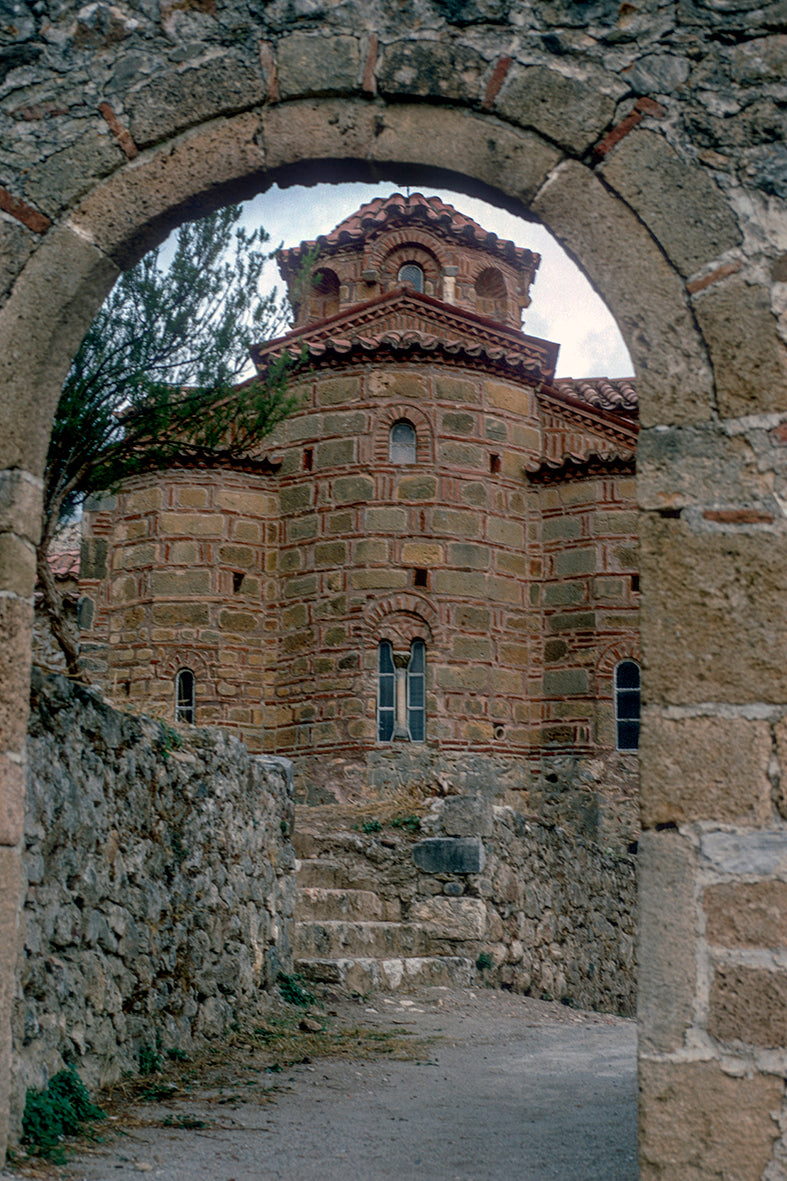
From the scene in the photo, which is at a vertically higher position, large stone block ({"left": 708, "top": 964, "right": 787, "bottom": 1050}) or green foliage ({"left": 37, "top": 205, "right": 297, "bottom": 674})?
green foliage ({"left": 37, "top": 205, "right": 297, "bottom": 674})

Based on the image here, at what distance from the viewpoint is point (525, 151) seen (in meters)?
3.67

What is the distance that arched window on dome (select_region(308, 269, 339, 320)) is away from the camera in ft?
70.1

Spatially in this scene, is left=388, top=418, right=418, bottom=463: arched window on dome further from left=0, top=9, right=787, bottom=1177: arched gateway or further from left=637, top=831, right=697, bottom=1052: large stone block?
left=637, top=831, right=697, bottom=1052: large stone block

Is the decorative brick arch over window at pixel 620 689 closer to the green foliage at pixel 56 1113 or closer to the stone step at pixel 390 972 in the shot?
the stone step at pixel 390 972

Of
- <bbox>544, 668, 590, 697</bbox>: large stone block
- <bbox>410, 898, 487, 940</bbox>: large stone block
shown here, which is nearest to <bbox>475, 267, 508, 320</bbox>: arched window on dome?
<bbox>544, 668, 590, 697</bbox>: large stone block

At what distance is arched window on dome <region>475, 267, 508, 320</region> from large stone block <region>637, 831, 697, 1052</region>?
19.1 m

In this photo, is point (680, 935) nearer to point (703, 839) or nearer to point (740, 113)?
point (703, 839)

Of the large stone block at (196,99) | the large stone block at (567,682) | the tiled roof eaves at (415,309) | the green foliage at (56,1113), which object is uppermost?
the tiled roof eaves at (415,309)

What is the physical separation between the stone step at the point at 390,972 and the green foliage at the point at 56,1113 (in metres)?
4.13

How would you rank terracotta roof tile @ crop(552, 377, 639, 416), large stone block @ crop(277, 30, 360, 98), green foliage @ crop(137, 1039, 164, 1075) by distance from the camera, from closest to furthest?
large stone block @ crop(277, 30, 360, 98)
green foliage @ crop(137, 1039, 164, 1075)
terracotta roof tile @ crop(552, 377, 639, 416)

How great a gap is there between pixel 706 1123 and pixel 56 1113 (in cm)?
240

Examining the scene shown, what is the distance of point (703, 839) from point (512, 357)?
14321 mm

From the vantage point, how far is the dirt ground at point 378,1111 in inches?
165

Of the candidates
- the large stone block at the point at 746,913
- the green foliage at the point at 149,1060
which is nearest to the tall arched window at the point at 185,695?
the green foliage at the point at 149,1060
